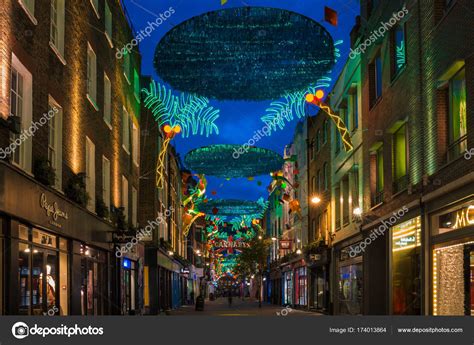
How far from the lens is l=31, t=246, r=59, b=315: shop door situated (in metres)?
15.9

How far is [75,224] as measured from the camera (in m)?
19.6

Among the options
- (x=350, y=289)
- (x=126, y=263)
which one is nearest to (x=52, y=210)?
(x=126, y=263)

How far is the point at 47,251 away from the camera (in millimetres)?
17094

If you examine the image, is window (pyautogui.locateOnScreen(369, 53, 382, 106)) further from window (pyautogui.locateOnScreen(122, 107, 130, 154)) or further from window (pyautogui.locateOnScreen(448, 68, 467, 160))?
window (pyautogui.locateOnScreen(122, 107, 130, 154))

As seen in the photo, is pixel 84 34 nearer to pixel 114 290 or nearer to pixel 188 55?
pixel 188 55

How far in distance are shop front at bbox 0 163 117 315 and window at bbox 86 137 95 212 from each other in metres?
0.60

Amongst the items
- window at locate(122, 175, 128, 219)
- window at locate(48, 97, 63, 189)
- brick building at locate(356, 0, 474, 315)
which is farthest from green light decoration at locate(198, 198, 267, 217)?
window at locate(48, 97, 63, 189)

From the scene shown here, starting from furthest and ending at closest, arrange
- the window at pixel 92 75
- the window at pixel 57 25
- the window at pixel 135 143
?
the window at pixel 135 143 → the window at pixel 92 75 → the window at pixel 57 25

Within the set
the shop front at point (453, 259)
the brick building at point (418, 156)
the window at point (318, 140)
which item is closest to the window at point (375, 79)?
the brick building at point (418, 156)

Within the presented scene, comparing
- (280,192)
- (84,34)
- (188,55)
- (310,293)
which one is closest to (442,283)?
(188,55)

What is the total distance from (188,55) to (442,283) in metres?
8.83

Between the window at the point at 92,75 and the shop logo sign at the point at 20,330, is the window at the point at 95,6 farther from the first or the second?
the shop logo sign at the point at 20,330

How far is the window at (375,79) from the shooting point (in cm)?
2638

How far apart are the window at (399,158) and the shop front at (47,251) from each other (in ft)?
32.3
